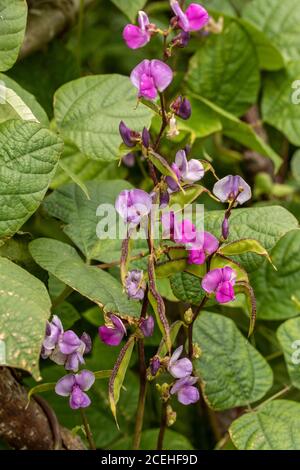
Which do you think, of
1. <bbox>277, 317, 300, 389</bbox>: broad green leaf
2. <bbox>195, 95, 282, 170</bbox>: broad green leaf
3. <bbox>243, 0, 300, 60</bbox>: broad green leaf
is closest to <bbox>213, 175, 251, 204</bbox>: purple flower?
<bbox>277, 317, 300, 389</bbox>: broad green leaf

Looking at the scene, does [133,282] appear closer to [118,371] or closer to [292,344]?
[118,371]

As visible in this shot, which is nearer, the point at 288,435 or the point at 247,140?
the point at 288,435

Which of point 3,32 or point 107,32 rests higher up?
point 3,32

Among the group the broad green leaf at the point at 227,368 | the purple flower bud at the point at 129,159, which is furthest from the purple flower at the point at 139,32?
the purple flower bud at the point at 129,159

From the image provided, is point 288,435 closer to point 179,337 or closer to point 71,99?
point 179,337

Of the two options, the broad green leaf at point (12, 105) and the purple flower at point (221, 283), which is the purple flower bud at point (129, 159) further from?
the purple flower at point (221, 283)

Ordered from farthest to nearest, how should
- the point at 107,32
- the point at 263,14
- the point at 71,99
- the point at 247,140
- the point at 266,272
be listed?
the point at 107,32 → the point at 263,14 → the point at 247,140 → the point at 266,272 → the point at 71,99

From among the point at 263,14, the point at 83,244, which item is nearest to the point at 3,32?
the point at 83,244
